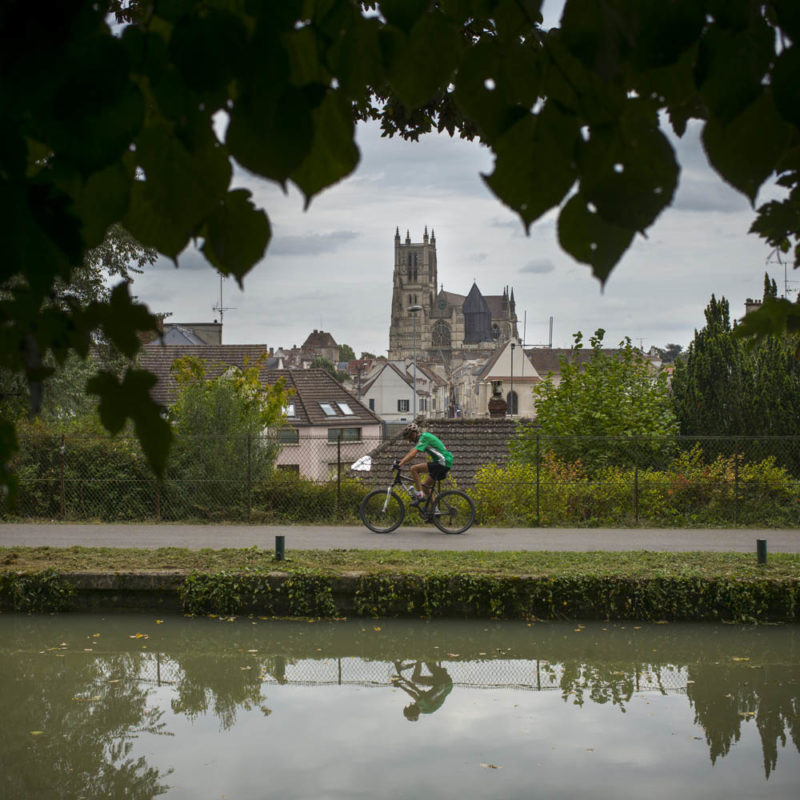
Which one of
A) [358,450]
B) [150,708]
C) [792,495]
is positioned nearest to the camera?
[150,708]

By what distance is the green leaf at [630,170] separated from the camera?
39.4 inches

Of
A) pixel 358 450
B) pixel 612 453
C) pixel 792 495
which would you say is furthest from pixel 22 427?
pixel 358 450

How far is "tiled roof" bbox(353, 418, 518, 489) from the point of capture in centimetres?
2133

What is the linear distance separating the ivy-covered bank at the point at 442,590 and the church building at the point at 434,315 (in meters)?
151

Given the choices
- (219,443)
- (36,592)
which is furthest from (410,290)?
(36,592)

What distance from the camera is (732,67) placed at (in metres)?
1.01

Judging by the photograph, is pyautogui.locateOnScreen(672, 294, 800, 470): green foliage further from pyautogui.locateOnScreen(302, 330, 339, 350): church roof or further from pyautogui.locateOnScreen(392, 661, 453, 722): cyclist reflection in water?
pyautogui.locateOnScreen(302, 330, 339, 350): church roof

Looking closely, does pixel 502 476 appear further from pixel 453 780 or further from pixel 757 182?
pixel 757 182

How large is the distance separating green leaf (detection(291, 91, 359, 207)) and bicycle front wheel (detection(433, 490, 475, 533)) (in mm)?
13137

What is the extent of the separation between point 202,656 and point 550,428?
1119 cm

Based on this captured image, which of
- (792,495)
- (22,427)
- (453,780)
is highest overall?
(22,427)

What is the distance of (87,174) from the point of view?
0.93m

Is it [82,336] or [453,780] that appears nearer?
[82,336]

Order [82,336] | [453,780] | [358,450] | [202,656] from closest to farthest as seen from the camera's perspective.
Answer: [82,336]
[453,780]
[202,656]
[358,450]
